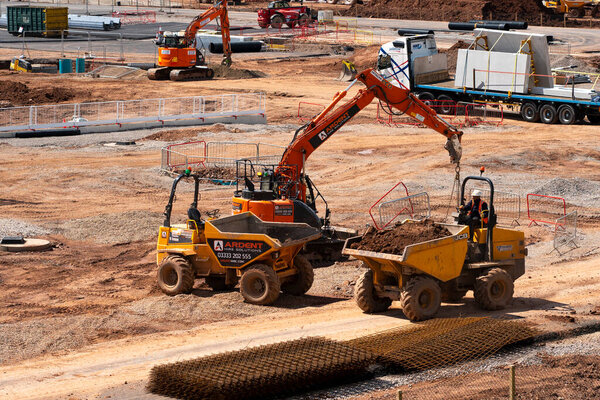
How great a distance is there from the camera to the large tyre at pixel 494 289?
17000 millimetres

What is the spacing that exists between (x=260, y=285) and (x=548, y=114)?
24589mm

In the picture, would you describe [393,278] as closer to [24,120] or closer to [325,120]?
[325,120]

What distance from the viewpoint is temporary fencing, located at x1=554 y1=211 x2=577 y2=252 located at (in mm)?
22594

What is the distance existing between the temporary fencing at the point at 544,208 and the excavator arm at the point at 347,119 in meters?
4.59

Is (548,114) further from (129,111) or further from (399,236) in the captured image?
(399,236)

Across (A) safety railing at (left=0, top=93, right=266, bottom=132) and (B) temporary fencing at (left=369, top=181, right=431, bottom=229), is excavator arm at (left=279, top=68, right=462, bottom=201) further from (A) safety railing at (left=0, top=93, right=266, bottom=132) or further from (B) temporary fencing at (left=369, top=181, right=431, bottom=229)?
(A) safety railing at (left=0, top=93, right=266, bottom=132)

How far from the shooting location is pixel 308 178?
21656 millimetres

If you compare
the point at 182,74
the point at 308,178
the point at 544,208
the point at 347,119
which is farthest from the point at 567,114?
the point at 182,74

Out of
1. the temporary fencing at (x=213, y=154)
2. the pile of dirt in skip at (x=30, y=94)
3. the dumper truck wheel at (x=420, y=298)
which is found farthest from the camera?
the pile of dirt in skip at (x=30, y=94)

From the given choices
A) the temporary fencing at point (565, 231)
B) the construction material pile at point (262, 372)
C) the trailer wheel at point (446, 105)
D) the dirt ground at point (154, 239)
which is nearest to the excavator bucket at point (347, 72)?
the dirt ground at point (154, 239)

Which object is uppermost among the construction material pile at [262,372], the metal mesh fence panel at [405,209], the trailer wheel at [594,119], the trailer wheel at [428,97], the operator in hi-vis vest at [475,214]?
the trailer wheel at [428,97]

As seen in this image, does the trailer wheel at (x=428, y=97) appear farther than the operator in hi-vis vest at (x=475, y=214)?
Yes

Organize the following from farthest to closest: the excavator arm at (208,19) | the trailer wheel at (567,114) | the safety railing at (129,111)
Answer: the excavator arm at (208,19)
the trailer wheel at (567,114)
the safety railing at (129,111)

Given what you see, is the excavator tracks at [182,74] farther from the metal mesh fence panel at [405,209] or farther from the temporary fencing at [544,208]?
the temporary fencing at [544,208]
